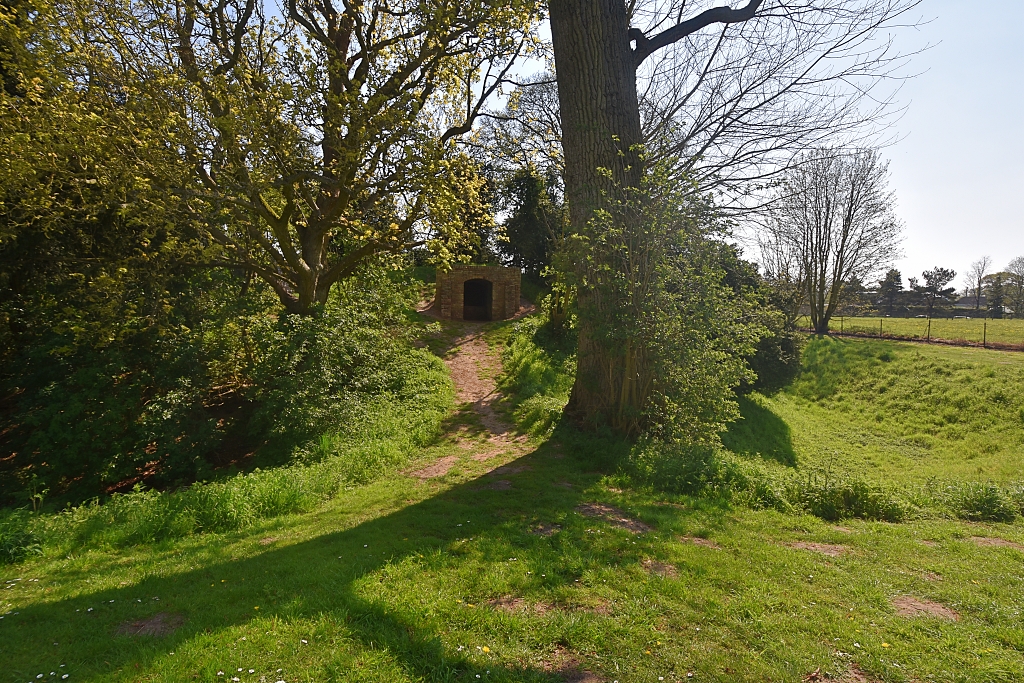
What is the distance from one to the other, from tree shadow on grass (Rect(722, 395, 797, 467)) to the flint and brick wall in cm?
948

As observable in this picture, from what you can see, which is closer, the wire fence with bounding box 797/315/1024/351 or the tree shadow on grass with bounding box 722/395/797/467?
the tree shadow on grass with bounding box 722/395/797/467

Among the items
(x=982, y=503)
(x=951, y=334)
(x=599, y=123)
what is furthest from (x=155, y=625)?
(x=951, y=334)

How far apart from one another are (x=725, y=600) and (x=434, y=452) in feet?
20.5

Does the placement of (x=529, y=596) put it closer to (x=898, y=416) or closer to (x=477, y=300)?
(x=898, y=416)

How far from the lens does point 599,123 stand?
861 cm

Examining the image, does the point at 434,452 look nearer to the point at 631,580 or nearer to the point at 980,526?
the point at 631,580

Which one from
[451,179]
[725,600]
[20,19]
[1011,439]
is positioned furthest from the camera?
[1011,439]

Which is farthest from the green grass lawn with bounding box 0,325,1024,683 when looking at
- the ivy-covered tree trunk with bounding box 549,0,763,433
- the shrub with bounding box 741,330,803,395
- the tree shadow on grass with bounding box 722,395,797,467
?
the shrub with bounding box 741,330,803,395

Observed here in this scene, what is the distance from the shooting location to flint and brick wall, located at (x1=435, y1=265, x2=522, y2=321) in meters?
20.5

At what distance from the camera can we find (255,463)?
30.6ft

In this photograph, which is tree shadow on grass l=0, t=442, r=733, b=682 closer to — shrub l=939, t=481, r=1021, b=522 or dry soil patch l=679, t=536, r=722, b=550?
dry soil patch l=679, t=536, r=722, b=550

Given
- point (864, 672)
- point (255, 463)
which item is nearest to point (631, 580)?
point (864, 672)

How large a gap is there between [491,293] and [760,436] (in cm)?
1124

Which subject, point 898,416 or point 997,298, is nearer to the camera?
point 898,416
